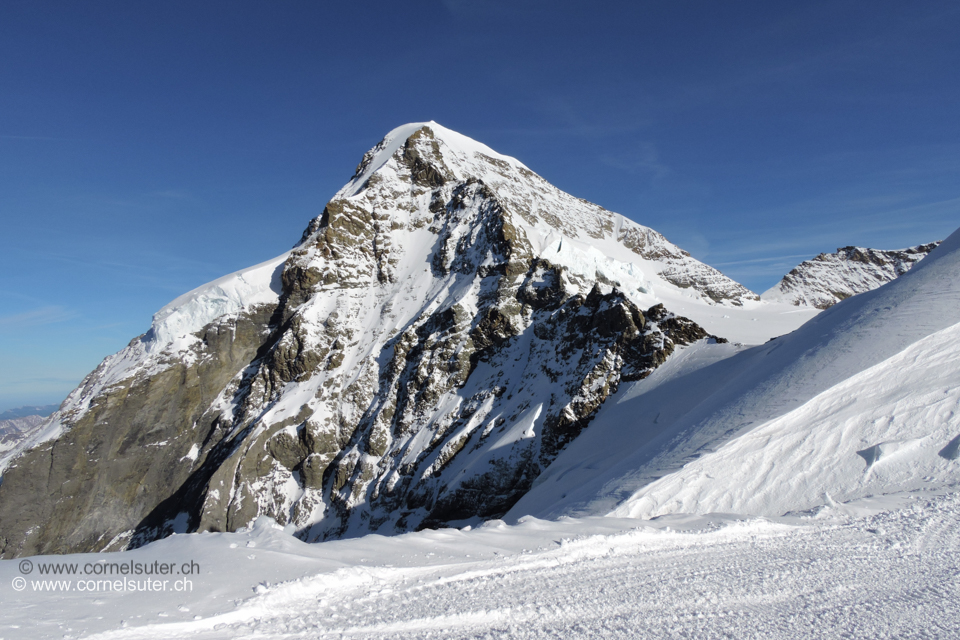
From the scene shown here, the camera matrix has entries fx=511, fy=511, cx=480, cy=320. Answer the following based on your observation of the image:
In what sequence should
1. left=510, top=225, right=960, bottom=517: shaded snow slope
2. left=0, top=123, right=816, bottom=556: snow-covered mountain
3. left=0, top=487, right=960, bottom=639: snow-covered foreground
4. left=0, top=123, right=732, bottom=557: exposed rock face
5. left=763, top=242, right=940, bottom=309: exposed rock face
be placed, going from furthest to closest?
1. left=763, top=242, right=940, bottom=309: exposed rock face
2. left=0, top=123, right=816, bottom=556: snow-covered mountain
3. left=0, top=123, right=732, bottom=557: exposed rock face
4. left=510, top=225, right=960, bottom=517: shaded snow slope
5. left=0, top=487, right=960, bottom=639: snow-covered foreground

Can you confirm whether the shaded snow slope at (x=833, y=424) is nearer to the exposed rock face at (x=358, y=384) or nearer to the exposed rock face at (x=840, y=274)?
the exposed rock face at (x=358, y=384)

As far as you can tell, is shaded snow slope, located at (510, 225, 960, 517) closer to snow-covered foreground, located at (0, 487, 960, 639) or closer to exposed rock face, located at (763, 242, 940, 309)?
snow-covered foreground, located at (0, 487, 960, 639)

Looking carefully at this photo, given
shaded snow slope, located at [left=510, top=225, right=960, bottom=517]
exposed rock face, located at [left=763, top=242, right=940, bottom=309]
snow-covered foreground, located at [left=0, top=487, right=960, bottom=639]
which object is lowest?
snow-covered foreground, located at [left=0, top=487, right=960, bottom=639]

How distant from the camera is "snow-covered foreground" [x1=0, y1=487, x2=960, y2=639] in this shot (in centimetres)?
511

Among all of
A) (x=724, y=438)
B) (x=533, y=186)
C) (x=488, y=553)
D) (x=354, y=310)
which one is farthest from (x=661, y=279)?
(x=488, y=553)

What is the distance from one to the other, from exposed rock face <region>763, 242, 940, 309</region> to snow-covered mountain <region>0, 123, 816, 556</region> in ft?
126

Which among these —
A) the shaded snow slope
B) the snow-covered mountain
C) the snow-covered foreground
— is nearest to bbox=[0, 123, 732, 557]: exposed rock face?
the snow-covered mountain

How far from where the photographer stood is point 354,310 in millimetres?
69562

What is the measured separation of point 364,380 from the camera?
61406 millimetres

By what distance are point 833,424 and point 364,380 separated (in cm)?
5375

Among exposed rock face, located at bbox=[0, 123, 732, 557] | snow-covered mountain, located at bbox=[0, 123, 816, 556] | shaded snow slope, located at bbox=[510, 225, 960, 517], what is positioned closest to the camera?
shaded snow slope, located at bbox=[510, 225, 960, 517]

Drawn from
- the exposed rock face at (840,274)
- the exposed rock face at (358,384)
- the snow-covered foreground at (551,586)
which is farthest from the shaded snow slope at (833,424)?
the exposed rock face at (840,274)

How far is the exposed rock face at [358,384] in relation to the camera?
1725 inches

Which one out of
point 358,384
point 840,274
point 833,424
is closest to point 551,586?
point 833,424
